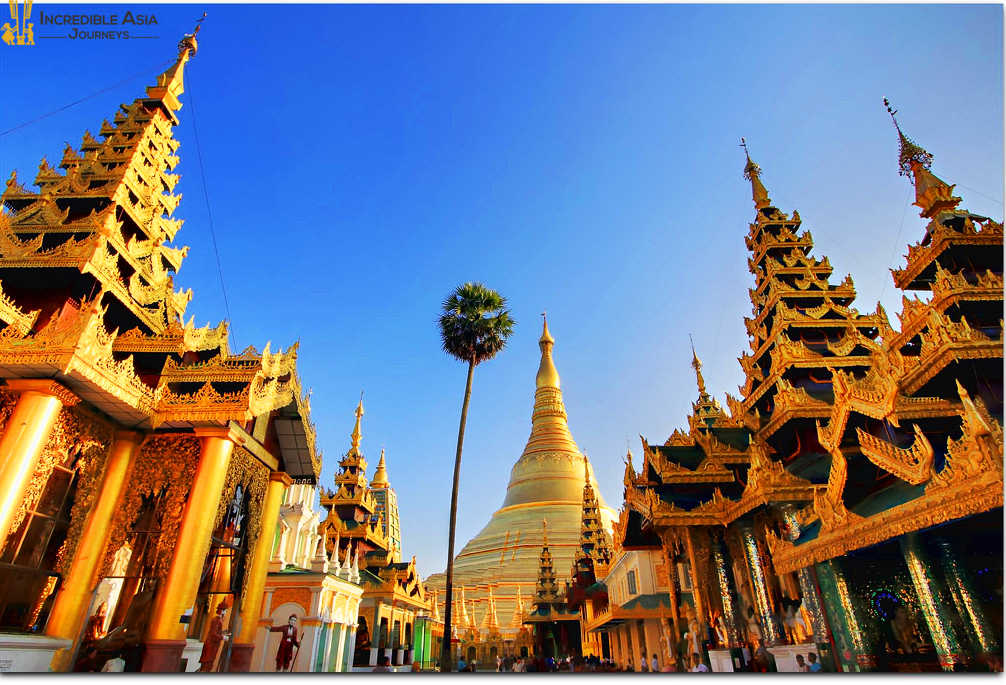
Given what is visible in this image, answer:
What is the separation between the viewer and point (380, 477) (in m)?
43.1

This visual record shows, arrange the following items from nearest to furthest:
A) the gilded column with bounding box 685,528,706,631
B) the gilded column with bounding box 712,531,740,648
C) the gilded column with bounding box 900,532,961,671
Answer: the gilded column with bounding box 900,532,961,671
the gilded column with bounding box 712,531,740,648
the gilded column with bounding box 685,528,706,631

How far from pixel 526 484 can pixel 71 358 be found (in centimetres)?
4738

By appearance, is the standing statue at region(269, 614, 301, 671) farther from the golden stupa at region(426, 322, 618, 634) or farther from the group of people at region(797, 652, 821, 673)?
the golden stupa at region(426, 322, 618, 634)

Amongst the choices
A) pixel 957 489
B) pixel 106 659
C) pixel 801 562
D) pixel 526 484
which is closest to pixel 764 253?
pixel 801 562

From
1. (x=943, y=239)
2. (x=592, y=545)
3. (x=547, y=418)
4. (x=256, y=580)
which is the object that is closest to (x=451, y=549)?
(x=256, y=580)

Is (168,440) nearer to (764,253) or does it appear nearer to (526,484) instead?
(764,253)

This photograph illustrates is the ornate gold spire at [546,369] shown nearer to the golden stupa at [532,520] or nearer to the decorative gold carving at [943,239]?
the golden stupa at [532,520]

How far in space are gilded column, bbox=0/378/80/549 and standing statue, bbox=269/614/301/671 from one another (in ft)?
30.2

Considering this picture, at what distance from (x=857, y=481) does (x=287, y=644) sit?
15.5 metres

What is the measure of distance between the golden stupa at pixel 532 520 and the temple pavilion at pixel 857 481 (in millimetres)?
28440

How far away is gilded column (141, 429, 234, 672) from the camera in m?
9.59

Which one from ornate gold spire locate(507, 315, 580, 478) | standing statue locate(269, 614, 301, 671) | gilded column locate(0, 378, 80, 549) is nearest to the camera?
gilded column locate(0, 378, 80, 549)

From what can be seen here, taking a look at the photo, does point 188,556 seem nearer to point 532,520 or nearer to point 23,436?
point 23,436

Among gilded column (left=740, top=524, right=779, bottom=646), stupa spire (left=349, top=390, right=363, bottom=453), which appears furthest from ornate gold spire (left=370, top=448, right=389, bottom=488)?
gilded column (left=740, top=524, right=779, bottom=646)
